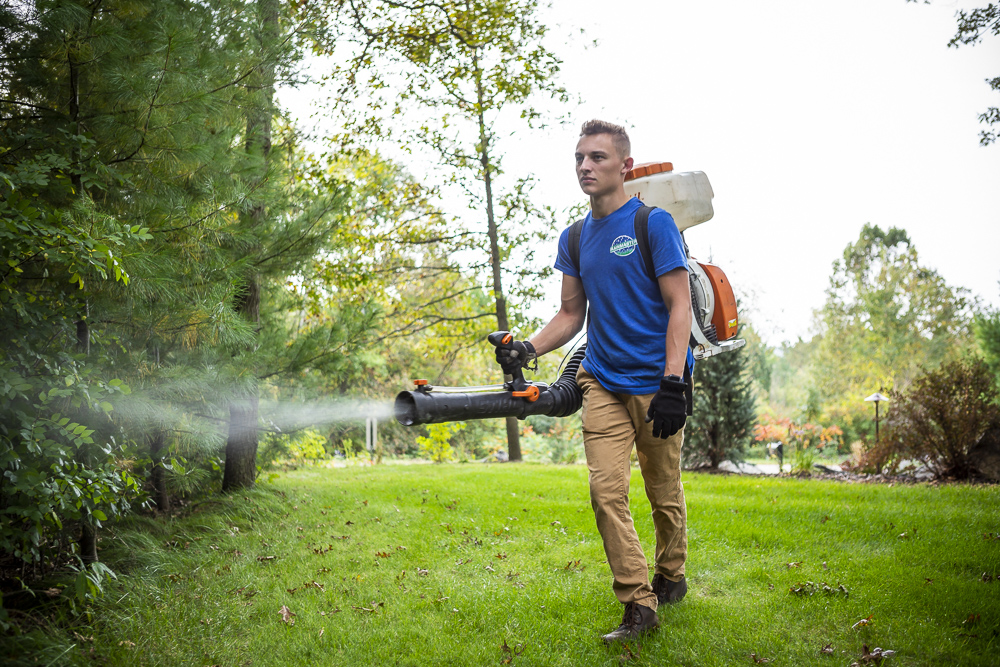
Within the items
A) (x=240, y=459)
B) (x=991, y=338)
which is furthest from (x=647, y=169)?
(x=991, y=338)

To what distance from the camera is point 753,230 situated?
30.5 metres

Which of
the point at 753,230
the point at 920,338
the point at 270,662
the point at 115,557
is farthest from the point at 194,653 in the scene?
the point at 753,230

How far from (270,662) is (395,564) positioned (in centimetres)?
152

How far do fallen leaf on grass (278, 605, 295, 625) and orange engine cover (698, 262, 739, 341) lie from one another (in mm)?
2717

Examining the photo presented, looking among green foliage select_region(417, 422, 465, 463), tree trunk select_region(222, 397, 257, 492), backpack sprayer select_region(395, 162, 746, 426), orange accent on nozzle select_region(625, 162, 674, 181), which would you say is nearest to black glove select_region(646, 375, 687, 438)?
backpack sprayer select_region(395, 162, 746, 426)

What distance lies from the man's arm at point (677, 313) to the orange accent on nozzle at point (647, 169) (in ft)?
2.46

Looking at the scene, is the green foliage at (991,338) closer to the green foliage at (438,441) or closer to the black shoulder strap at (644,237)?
the green foliage at (438,441)

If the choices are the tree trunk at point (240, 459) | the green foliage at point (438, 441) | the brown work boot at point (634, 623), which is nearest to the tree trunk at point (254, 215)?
the tree trunk at point (240, 459)

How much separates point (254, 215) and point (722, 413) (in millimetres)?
6922

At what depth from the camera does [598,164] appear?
3.05m

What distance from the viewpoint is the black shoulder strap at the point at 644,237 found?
2975mm

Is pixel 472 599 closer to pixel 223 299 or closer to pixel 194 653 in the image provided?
pixel 194 653

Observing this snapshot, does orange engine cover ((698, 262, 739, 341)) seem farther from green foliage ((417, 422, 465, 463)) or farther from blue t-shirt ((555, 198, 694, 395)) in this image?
green foliage ((417, 422, 465, 463))

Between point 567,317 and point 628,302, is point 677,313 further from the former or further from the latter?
point 567,317
